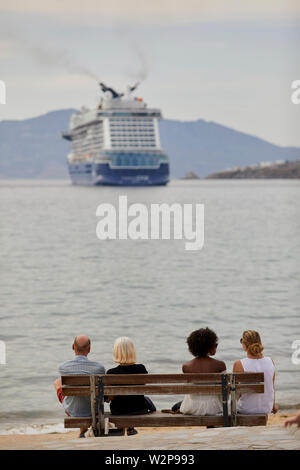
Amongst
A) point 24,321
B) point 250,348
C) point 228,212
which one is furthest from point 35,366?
point 228,212

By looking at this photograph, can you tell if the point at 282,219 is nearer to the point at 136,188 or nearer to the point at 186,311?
the point at 136,188

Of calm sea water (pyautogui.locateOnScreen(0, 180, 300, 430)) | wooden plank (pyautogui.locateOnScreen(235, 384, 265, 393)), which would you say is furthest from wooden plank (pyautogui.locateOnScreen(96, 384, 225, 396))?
calm sea water (pyautogui.locateOnScreen(0, 180, 300, 430))

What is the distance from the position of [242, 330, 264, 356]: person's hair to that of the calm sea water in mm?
3766

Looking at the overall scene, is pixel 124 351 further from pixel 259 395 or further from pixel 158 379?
pixel 259 395

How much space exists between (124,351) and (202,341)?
452 mm

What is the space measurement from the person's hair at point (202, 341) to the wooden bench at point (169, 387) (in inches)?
7.6

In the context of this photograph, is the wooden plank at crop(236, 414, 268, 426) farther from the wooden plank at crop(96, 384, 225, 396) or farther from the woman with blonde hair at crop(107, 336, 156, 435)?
the woman with blonde hair at crop(107, 336, 156, 435)

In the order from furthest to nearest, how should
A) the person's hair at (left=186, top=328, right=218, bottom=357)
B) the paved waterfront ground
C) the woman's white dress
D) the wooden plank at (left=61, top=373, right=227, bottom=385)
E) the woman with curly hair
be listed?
the woman's white dress < the woman with curly hair < the person's hair at (left=186, top=328, right=218, bottom=357) < the wooden plank at (left=61, top=373, right=227, bottom=385) < the paved waterfront ground

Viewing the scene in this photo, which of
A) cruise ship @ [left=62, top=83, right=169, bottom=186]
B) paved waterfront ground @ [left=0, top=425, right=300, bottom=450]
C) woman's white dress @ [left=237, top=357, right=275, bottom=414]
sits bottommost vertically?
paved waterfront ground @ [left=0, top=425, right=300, bottom=450]

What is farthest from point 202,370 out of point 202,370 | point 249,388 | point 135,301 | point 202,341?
point 135,301

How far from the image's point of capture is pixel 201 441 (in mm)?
4664

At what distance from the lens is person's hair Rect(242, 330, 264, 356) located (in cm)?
514

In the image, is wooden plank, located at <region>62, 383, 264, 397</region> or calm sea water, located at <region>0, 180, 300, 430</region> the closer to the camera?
wooden plank, located at <region>62, 383, 264, 397</region>

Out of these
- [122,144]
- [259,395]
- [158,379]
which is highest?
[122,144]
